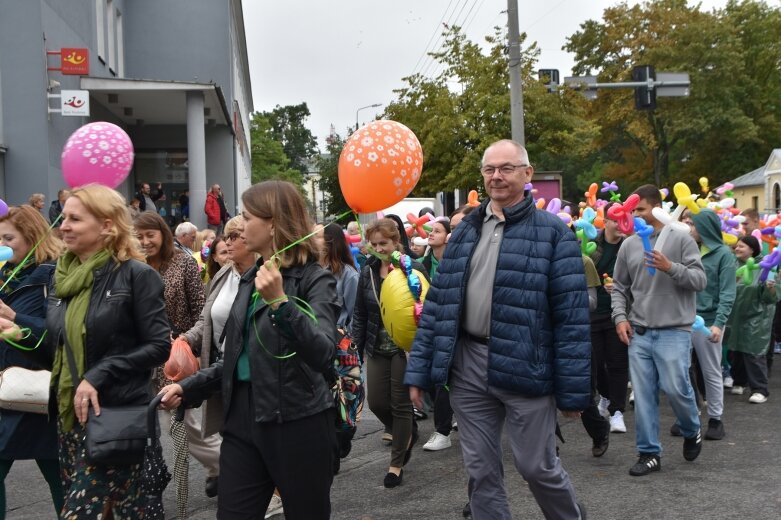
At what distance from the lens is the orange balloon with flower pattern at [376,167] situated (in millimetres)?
4594

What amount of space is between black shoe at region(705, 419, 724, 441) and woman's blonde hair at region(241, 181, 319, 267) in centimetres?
522

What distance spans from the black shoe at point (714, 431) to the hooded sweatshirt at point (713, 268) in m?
0.85

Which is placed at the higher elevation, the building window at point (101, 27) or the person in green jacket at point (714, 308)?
the building window at point (101, 27)

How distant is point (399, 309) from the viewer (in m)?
5.80

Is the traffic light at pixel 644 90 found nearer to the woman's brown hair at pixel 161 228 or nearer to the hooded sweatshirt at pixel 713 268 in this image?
the hooded sweatshirt at pixel 713 268

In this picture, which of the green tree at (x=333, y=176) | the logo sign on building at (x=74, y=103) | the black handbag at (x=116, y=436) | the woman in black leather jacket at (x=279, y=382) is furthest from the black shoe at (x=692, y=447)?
the green tree at (x=333, y=176)

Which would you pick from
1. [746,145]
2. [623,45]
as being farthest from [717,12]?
[746,145]

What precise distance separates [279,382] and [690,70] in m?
41.8

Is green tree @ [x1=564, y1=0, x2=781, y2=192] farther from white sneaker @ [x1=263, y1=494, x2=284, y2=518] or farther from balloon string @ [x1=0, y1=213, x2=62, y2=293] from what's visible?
balloon string @ [x1=0, y1=213, x2=62, y2=293]

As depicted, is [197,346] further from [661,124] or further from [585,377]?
[661,124]

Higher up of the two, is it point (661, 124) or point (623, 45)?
point (623, 45)

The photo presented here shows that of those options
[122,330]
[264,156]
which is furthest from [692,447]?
[264,156]

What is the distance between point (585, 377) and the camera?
3.98 m

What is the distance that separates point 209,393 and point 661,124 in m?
42.6
